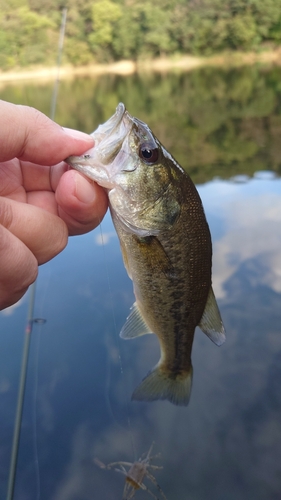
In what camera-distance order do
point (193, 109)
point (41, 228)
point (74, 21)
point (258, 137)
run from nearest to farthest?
point (41, 228), point (258, 137), point (193, 109), point (74, 21)

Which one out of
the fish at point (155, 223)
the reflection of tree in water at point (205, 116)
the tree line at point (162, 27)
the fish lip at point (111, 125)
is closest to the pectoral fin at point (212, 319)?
the fish at point (155, 223)

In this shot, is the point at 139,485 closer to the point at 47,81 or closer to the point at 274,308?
the point at 274,308

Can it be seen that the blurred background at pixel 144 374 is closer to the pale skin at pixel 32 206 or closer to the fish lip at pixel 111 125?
the pale skin at pixel 32 206

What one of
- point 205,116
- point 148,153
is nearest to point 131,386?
point 148,153

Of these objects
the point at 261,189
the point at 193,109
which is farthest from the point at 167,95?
the point at 261,189

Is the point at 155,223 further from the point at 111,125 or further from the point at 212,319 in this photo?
the point at 212,319
